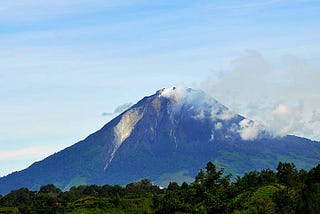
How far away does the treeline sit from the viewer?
2314 inches

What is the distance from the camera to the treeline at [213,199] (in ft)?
193

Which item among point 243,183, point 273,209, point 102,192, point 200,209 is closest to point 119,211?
point 243,183

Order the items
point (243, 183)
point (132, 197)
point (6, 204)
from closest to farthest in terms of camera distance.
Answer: point (243, 183) → point (132, 197) → point (6, 204)

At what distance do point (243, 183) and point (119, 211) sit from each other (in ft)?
68.7

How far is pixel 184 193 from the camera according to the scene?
6569 cm

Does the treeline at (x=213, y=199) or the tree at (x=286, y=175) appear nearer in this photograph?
the treeline at (x=213, y=199)

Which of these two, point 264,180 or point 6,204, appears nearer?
point 264,180

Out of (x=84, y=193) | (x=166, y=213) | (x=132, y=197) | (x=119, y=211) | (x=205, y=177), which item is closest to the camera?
(x=205, y=177)

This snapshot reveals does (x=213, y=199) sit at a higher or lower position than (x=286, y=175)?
lower

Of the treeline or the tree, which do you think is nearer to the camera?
the treeline

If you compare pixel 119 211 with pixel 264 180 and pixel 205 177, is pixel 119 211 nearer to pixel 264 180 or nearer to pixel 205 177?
pixel 264 180

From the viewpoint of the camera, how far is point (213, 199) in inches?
2324

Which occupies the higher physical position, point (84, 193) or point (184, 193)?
point (84, 193)

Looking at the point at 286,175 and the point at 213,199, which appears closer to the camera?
the point at 213,199
